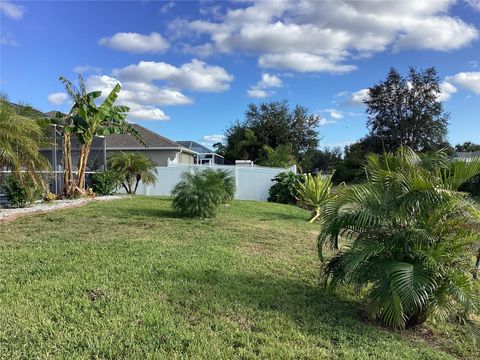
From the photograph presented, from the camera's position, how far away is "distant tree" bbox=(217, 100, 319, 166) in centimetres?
4238

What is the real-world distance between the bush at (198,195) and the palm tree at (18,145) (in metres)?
3.72

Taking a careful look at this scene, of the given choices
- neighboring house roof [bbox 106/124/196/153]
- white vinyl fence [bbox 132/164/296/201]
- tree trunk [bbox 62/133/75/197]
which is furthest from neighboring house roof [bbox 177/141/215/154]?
tree trunk [bbox 62/133/75/197]

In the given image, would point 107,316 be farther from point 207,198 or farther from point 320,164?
point 320,164

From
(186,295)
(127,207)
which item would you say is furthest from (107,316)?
(127,207)

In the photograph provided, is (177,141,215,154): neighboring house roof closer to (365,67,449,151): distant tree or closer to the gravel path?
(365,67,449,151): distant tree

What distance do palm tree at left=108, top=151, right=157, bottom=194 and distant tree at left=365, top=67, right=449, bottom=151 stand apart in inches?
1049

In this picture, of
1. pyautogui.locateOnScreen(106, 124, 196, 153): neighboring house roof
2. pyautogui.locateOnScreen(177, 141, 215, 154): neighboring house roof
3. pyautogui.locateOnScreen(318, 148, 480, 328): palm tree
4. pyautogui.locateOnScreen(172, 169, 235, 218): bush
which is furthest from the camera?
pyautogui.locateOnScreen(177, 141, 215, 154): neighboring house roof

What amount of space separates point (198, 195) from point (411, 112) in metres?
34.8

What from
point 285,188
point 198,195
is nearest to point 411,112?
point 285,188

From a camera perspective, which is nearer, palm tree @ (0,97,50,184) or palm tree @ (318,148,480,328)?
palm tree @ (318,148,480,328)

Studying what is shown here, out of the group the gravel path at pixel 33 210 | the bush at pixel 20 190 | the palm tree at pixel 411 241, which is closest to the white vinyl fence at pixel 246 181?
the gravel path at pixel 33 210

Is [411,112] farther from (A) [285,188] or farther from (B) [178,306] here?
(B) [178,306]

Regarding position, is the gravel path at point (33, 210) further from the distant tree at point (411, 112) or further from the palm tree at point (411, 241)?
the distant tree at point (411, 112)

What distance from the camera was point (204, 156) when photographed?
36.1 m
